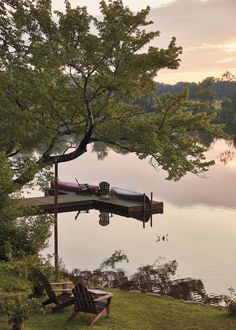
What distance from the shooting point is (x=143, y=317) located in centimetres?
1382

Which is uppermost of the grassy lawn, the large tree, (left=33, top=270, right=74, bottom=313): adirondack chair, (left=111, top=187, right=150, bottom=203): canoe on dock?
the large tree

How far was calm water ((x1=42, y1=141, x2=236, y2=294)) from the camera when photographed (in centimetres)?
2247

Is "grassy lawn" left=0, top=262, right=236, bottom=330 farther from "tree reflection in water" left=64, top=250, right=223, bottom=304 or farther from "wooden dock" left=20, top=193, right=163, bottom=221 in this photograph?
"wooden dock" left=20, top=193, right=163, bottom=221

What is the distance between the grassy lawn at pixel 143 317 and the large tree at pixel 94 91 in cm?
542

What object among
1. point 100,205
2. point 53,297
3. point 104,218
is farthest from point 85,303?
point 100,205

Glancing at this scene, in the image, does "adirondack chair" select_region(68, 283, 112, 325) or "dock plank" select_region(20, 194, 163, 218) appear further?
"dock plank" select_region(20, 194, 163, 218)

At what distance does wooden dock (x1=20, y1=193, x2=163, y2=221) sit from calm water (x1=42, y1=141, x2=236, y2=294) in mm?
960

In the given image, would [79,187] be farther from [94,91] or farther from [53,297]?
[53,297]

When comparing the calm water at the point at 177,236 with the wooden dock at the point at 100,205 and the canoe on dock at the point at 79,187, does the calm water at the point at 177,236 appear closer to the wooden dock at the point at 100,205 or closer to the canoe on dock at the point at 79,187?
the wooden dock at the point at 100,205

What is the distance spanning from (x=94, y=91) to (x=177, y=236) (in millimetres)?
12819

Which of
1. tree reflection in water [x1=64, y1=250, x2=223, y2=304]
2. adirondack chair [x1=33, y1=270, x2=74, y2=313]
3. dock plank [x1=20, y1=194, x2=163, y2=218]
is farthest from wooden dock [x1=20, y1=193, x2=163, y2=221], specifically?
adirondack chair [x1=33, y1=270, x2=74, y2=313]

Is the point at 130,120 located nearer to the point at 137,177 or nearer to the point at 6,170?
the point at 6,170

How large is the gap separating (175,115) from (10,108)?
739 centimetres

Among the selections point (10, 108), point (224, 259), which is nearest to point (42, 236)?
point (10, 108)
